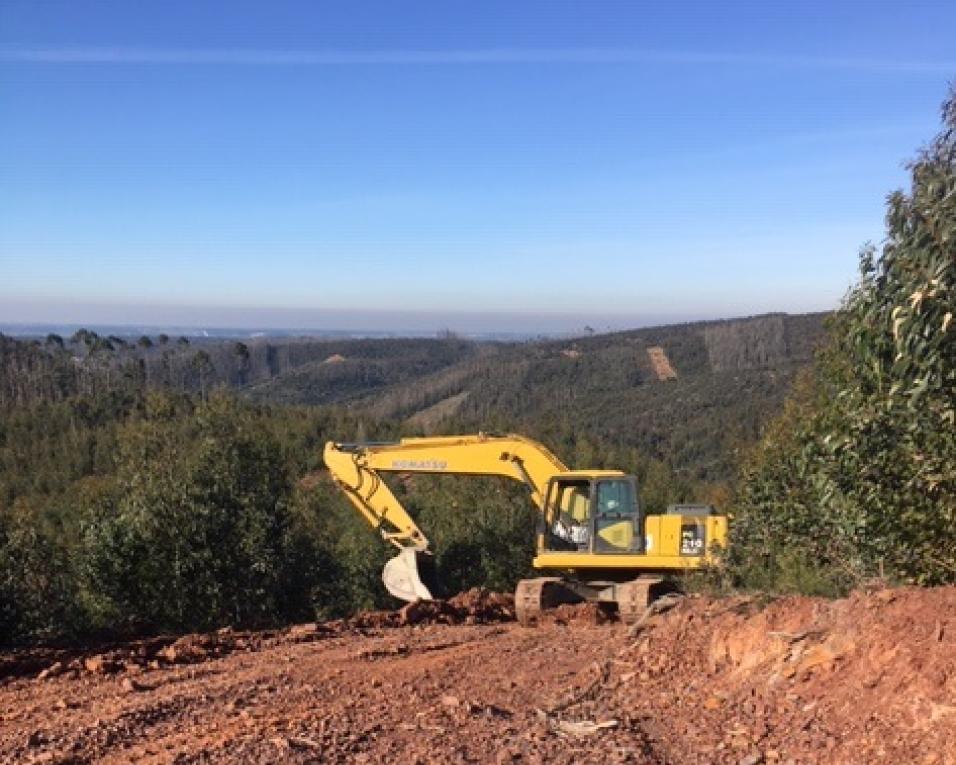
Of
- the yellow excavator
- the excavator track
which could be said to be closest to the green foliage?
the excavator track

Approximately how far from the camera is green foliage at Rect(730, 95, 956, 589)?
14.2ft

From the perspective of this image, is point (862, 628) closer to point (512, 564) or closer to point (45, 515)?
point (512, 564)

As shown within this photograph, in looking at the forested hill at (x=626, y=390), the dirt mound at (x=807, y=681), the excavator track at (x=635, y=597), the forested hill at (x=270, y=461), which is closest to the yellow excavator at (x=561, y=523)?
the excavator track at (x=635, y=597)

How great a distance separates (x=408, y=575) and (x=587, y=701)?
27.4ft

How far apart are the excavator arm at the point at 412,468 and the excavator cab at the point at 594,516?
0.97 feet

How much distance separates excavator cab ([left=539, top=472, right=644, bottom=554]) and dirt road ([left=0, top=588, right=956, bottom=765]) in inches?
203

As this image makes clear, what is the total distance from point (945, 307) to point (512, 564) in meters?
23.1

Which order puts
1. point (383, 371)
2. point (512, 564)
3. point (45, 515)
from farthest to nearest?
point (383, 371), point (45, 515), point (512, 564)

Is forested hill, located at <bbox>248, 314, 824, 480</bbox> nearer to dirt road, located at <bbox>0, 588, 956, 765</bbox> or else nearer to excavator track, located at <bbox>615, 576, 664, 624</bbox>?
excavator track, located at <bbox>615, 576, 664, 624</bbox>

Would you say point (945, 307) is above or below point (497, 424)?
above

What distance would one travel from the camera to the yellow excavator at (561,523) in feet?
41.8

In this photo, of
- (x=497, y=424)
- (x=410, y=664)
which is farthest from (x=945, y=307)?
(x=497, y=424)

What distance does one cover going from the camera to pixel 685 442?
243ft

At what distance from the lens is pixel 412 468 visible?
15109 mm
